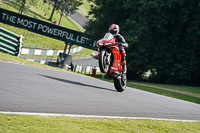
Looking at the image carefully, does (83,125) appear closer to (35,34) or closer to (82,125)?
(82,125)

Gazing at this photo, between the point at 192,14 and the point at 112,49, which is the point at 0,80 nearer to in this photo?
the point at 112,49

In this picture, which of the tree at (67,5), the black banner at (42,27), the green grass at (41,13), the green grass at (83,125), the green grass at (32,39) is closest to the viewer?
the green grass at (83,125)

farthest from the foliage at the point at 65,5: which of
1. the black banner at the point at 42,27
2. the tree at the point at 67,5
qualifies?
the black banner at the point at 42,27

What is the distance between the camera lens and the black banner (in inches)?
1469

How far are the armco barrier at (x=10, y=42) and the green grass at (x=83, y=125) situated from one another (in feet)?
44.0

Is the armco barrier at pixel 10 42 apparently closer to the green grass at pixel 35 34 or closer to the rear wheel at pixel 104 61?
the rear wheel at pixel 104 61

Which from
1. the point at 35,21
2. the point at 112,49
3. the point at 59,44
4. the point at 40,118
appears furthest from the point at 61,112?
the point at 59,44

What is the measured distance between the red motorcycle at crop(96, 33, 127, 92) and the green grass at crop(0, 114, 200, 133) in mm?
3529

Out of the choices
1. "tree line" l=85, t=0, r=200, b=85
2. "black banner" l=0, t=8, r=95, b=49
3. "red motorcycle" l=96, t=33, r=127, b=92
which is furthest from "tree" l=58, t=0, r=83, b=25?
"red motorcycle" l=96, t=33, r=127, b=92

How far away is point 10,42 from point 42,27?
2097 centimetres

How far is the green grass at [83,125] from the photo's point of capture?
4.09 m

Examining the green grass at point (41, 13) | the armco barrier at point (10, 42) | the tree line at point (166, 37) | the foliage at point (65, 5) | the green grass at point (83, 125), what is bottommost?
the green grass at point (83, 125)

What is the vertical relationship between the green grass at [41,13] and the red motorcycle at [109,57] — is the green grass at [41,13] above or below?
above

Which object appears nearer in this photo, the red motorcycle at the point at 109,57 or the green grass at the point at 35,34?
the red motorcycle at the point at 109,57
